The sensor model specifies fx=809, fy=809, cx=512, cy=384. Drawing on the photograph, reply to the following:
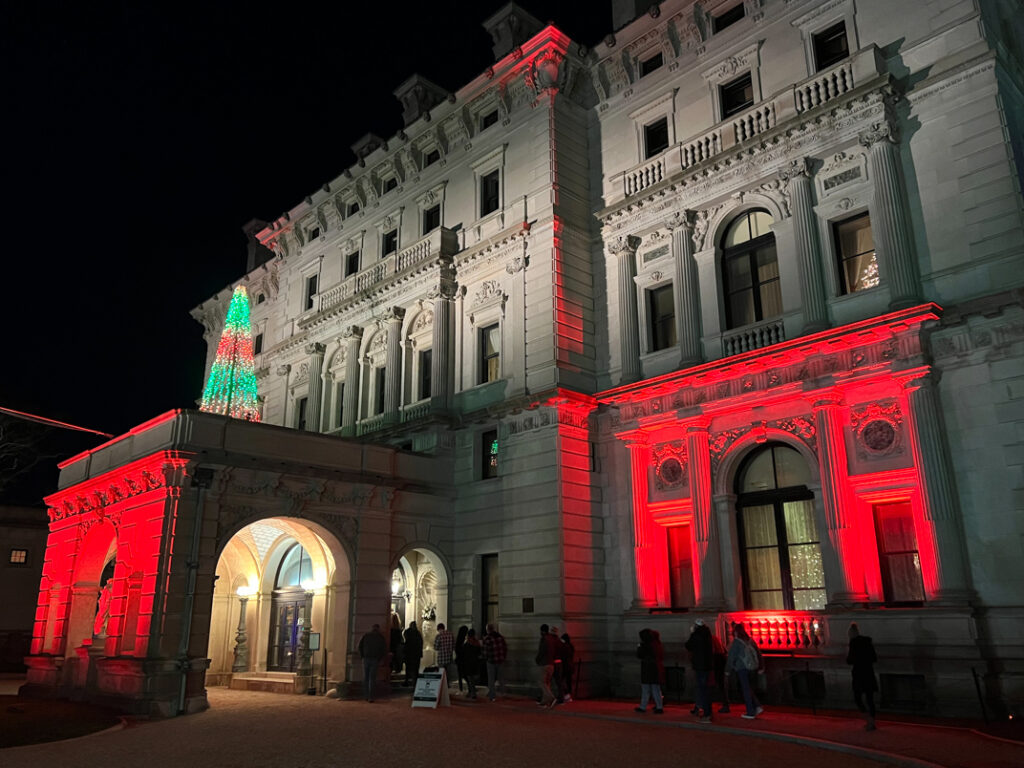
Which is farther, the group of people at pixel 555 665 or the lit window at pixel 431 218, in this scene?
the lit window at pixel 431 218

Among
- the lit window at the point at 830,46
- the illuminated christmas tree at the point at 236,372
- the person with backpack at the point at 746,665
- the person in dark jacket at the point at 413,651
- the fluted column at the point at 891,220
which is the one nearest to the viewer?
the person with backpack at the point at 746,665

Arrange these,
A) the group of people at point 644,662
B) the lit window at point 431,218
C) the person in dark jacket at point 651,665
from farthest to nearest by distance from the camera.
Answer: the lit window at point 431,218, the person in dark jacket at point 651,665, the group of people at point 644,662

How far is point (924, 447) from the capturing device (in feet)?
56.5

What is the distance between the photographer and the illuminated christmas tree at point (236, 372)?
3322cm

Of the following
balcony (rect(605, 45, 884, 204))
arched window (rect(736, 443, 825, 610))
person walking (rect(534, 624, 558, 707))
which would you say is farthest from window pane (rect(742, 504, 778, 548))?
balcony (rect(605, 45, 884, 204))

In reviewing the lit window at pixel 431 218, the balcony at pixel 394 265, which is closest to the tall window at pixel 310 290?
the balcony at pixel 394 265

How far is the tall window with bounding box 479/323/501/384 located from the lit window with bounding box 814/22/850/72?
1243 centimetres

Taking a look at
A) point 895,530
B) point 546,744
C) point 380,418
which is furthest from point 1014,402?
point 380,418

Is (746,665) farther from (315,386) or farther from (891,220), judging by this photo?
(315,386)

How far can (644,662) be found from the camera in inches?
683

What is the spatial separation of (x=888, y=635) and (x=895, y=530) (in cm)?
234

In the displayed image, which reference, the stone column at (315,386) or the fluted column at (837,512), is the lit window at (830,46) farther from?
the stone column at (315,386)

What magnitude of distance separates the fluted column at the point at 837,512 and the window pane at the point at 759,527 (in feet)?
5.76

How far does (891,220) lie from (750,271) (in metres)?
4.12
